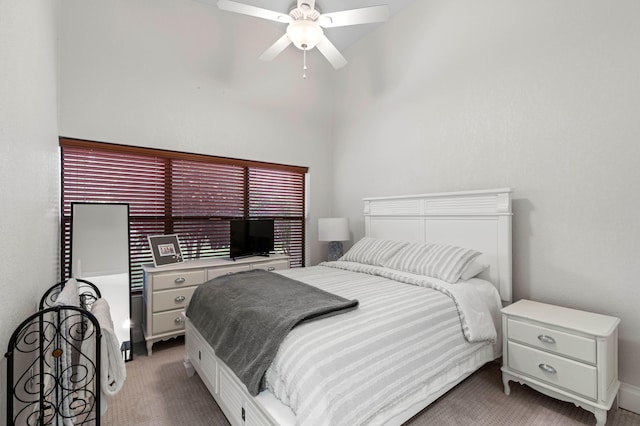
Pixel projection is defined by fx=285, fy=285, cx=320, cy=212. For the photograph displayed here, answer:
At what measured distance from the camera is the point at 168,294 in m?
2.71

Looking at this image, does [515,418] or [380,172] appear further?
[380,172]

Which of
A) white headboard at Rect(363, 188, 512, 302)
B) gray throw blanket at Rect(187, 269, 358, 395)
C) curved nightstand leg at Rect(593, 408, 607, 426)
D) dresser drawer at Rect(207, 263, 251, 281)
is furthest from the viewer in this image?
dresser drawer at Rect(207, 263, 251, 281)

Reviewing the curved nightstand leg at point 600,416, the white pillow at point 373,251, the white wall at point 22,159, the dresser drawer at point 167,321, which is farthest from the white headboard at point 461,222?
the white wall at point 22,159

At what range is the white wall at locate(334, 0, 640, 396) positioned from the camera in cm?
193

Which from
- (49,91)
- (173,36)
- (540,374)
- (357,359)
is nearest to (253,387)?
(357,359)

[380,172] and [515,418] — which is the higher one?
[380,172]

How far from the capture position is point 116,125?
9.17 ft

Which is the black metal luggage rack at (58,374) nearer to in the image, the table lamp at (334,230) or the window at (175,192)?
the window at (175,192)

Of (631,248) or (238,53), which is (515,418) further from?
(238,53)

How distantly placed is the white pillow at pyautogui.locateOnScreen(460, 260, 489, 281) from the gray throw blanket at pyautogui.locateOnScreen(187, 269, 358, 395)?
3.92 feet

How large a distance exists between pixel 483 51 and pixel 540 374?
107 inches

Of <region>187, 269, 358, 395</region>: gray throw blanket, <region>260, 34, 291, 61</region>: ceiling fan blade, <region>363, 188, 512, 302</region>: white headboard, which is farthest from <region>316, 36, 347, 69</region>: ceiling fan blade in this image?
<region>187, 269, 358, 395</region>: gray throw blanket

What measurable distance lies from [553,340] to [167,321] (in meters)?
3.07

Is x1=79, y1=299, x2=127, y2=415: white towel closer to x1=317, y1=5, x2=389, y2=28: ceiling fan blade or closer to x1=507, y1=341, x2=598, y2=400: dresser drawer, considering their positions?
x1=507, y1=341, x2=598, y2=400: dresser drawer
